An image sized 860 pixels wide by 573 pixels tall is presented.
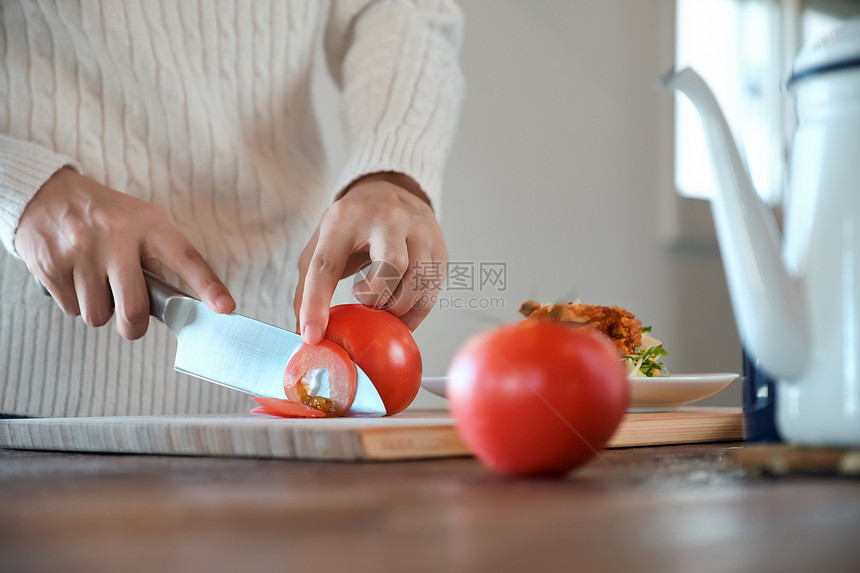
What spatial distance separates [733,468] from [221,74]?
38.1 inches

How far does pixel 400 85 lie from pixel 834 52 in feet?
2.64

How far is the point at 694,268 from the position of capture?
3244mm

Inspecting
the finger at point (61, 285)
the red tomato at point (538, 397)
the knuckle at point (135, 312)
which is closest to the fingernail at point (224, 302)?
the knuckle at point (135, 312)

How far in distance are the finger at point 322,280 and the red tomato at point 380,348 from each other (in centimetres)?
3

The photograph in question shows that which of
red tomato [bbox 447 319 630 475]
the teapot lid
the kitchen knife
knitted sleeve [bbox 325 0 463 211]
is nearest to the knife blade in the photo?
the kitchen knife

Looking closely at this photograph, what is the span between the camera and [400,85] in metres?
→ 1.22

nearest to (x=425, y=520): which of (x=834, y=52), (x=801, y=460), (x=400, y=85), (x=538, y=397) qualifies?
(x=538, y=397)

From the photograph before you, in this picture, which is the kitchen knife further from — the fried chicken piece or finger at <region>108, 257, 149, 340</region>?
the fried chicken piece

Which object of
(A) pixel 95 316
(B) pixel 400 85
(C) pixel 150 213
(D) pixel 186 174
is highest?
(B) pixel 400 85

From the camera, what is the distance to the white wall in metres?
0.87

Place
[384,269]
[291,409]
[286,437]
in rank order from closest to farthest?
[286,437] < [291,409] < [384,269]

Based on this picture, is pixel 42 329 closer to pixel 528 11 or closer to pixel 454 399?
pixel 454 399

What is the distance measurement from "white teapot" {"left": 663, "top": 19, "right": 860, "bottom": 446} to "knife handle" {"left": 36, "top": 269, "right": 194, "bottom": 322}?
647mm

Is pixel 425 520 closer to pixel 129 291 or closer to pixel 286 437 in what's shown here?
pixel 286 437
